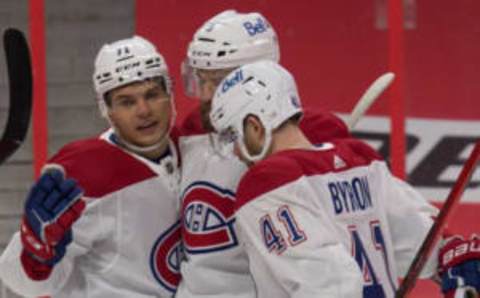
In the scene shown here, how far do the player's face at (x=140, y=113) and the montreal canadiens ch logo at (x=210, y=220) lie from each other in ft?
0.53

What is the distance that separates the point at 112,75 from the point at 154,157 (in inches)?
7.6

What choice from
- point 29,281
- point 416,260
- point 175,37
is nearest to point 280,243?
point 416,260

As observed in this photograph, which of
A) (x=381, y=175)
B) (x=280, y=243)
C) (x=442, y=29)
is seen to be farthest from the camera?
(x=442, y=29)

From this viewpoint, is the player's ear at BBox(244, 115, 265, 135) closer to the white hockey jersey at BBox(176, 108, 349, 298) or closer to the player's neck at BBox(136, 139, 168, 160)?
the white hockey jersey at BBox(176, 108, 349, 298)

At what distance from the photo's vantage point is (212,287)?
3088 millimetres

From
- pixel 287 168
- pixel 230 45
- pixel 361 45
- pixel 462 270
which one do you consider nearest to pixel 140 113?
pixel 230 45

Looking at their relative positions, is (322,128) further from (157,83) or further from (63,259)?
(63,259)

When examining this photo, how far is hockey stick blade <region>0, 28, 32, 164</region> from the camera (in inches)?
A: 121

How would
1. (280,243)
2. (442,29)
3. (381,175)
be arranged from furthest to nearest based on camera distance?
(442,29) → (381,175) → (280,243)

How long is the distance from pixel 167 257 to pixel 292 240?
0.47m

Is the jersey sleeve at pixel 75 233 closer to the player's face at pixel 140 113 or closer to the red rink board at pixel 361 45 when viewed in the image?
the player's face at pixel 140 113

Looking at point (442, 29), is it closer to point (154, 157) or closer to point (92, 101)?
point (92, 101)

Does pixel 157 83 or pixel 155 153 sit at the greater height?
pixel 157 83

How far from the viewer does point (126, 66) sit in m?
3.19
